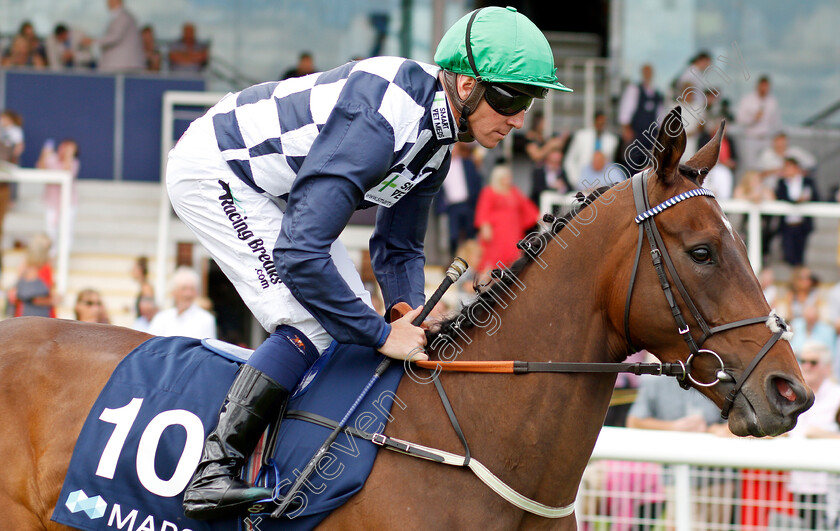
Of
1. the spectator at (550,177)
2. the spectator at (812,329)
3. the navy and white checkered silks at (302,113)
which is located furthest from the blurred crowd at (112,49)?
the navy and white checkered silks at (302,113)

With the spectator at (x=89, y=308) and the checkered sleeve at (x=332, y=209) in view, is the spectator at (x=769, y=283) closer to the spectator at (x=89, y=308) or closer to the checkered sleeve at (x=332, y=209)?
the spectator at (x=89, y=308)

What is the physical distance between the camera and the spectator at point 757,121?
11461 mm

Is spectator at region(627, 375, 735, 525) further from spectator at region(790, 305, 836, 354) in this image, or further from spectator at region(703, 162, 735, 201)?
spectator at region(703, 162, 735, 201)

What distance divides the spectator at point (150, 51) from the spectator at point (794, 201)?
829 centimetres

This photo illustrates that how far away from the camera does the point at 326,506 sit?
2447 mm

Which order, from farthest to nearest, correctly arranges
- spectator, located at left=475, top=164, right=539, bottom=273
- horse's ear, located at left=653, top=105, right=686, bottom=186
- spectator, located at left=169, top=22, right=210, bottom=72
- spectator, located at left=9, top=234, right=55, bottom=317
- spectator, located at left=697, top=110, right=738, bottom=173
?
spectator, located at left=169, top=22, right=210, bottom=72
spectator, located at left=697, top=110, right=738, bottom=173
spectator, located at left=475, top=164, right=539, bottom=273
spectator, located at left=9, top=234, right=55, bottom=317
horse's ear, located at left=653, top=105, right=686, bottom=186

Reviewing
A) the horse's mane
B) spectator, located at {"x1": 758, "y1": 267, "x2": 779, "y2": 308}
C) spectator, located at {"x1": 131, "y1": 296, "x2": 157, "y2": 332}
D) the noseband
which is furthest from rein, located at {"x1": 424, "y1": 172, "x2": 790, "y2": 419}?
spectator, located at {"x1": 758, "y1": 267, "x2": 779, "y2": 308}

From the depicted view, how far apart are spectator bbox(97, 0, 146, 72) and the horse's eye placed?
36.3ft

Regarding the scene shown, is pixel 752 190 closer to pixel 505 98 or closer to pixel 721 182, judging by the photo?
pixel 721 182

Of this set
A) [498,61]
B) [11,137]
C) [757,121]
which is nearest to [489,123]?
[498,61]

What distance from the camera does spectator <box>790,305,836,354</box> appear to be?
24.4ft

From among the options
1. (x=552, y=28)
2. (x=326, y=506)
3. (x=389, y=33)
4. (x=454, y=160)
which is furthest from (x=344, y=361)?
(x=552, y=28)

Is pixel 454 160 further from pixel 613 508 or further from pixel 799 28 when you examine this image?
pixel 799 28

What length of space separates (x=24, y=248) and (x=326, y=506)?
26.7 feet
